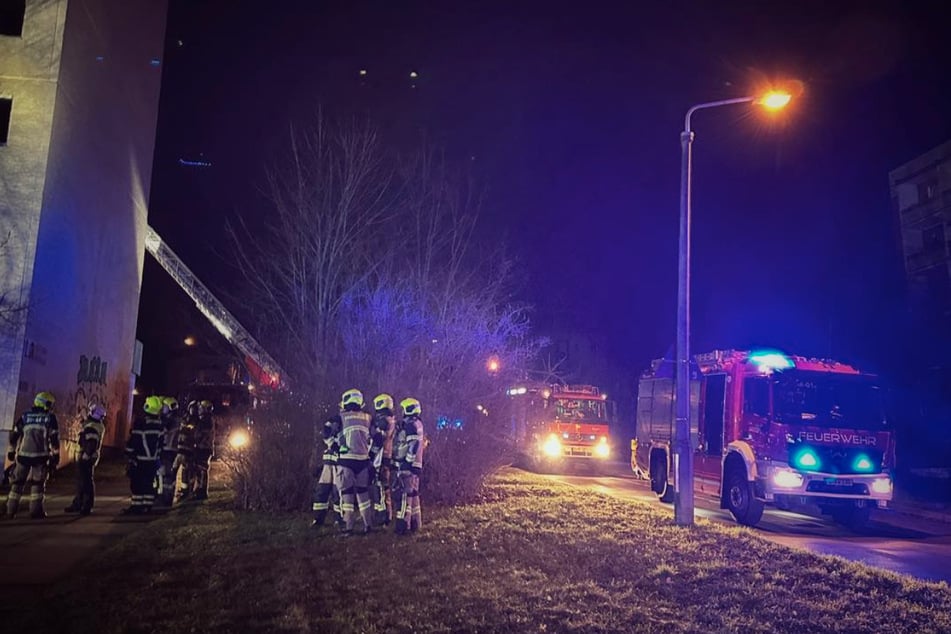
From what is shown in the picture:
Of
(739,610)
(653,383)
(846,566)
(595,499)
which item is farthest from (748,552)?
(653,383)

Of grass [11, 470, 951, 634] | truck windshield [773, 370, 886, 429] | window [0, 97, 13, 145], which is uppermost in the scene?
window [0, 97, 13, 145]

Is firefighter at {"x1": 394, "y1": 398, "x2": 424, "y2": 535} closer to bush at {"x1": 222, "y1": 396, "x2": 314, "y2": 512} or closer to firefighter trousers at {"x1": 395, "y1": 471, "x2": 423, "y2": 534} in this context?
firefighter trousers at {"x1": 395, "y1": 471, "x2": 423, "y2": 534}

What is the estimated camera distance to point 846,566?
343 inches

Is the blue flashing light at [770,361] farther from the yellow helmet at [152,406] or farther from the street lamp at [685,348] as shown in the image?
the yellow helmet at [152,406]

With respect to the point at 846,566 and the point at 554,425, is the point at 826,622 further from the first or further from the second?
the point at 554,425

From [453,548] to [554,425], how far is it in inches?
603

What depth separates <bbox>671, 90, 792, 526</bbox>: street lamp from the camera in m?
11.7

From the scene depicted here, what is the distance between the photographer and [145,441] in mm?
12453

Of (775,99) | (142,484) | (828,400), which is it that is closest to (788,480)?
(828,400)

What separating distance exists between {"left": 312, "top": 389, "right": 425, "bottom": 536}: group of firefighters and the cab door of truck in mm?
6375

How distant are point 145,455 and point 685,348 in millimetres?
9154

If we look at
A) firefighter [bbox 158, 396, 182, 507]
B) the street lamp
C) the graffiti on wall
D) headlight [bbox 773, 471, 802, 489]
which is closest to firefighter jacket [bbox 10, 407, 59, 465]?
firefighter [bbox 158, 396, 182, 507]

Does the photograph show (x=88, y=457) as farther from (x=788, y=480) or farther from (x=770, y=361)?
(x=770, y=361)

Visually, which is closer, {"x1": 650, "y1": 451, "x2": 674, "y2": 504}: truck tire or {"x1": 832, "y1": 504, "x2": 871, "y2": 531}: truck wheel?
{"x1": 832, "y1": 504, "x2": 871, "y2": 531}: truck wheel
